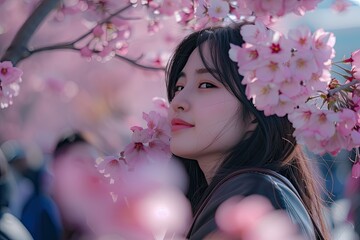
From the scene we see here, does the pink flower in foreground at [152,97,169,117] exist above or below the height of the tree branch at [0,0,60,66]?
below

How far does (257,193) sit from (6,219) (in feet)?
3.90

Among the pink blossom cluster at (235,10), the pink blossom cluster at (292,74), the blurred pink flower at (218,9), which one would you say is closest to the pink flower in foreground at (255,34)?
the pink blossom cluster at (292,74)

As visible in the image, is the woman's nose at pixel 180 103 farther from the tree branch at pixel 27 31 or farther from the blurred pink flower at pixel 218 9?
the tree branch at pixel 27 31

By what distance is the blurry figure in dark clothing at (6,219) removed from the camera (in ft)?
→ 7.14

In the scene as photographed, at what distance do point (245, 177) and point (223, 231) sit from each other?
353 mm

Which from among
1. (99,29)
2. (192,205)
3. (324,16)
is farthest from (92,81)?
(192,205)

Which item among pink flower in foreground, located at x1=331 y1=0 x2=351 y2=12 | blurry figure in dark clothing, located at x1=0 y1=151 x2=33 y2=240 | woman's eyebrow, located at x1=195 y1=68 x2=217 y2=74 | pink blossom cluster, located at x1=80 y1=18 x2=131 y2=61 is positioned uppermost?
woman's eyebrow, located at x1=195 y1=68 x2=217 y2=74

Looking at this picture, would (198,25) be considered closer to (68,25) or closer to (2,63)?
(2,63)

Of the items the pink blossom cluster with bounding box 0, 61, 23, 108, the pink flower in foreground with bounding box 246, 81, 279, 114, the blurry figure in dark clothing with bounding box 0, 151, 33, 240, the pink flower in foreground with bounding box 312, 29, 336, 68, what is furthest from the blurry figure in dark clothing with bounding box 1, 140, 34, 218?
the pink flower in foreground with bounding box 312, 29, 336, 68

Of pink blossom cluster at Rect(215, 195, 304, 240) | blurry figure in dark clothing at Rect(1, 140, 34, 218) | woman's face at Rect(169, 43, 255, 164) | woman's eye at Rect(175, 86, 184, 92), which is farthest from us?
blurry figure in dark clothing at Rect(1, 140, 34, 218)

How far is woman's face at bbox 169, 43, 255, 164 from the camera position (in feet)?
5.74

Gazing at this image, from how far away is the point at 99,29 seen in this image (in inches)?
116

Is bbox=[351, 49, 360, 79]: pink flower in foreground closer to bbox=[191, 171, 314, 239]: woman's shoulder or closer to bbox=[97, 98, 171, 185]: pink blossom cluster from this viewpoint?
bbox=[191, 171, 314, 239]: woman's shoulder

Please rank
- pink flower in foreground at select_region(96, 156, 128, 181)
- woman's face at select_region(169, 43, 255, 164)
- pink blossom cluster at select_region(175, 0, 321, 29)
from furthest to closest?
pink flower in foreground at select_region(96, 156, 128, 181)
pink blossom cluster at select_region(175, 0, 321, 29)
woman's face at select_region(169, 43, 255, 164)
